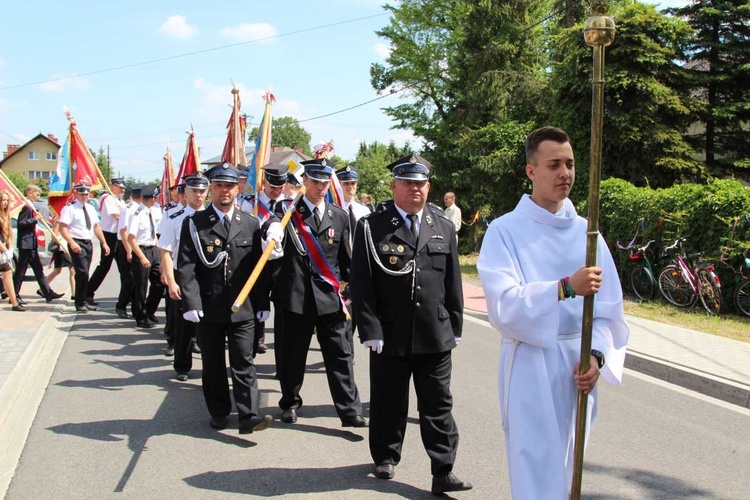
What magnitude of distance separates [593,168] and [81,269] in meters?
10.00

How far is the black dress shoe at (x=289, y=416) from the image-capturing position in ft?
17.7

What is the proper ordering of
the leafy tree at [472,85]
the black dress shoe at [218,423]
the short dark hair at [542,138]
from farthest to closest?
the leafy tree at [472,85], the black dress shoe at [218,423], the short dark hair at [542,138]

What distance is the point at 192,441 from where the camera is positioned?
16.4 ft

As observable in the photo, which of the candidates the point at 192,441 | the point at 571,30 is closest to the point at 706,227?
the point at 571,30

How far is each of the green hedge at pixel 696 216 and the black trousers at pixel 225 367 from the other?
26.6 ft

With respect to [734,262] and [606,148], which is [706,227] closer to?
[734,262]

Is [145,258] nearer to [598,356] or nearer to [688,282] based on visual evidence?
[598,356]

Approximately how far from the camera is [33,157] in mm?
87062

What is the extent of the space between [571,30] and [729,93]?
5.06 metres

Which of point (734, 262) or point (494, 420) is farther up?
point (734, 262)

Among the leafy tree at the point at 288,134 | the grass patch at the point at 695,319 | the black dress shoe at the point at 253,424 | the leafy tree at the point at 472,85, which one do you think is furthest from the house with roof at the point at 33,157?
the black dress shoe at the point at 253,424

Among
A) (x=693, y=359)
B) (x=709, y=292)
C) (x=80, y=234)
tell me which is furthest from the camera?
(x=80, y=234)

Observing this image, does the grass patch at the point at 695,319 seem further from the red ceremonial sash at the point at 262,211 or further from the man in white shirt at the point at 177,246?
the man in white shirt at the point at 177,246

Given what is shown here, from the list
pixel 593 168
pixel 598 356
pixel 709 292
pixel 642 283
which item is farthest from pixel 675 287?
pixel 593 168
